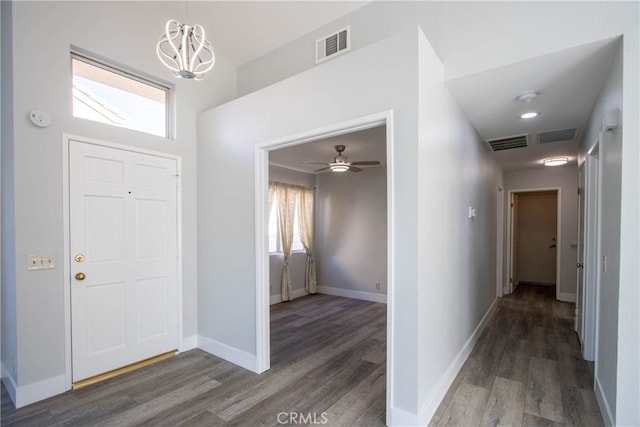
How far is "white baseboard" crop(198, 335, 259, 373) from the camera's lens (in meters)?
3.01

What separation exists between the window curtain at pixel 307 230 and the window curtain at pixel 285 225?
0.96 ft

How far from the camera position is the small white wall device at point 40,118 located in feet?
8.03

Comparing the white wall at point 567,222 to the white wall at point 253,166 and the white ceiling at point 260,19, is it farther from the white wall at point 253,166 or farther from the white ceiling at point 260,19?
the white wall at point 253,166

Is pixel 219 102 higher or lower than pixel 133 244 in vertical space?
higher

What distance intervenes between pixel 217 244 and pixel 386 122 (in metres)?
2.20

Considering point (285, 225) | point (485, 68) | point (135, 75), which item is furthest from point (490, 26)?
point (285, 225)

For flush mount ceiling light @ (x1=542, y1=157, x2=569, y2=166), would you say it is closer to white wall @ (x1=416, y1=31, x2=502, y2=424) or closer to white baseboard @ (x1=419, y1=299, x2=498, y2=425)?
white wall @ (x1=416, y1=31, x2=502, y2=424)

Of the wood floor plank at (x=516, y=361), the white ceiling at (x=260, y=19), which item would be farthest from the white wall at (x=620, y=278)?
the white ceiling at (x=260, y=19)

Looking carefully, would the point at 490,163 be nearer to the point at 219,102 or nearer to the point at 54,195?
the point at 219,102

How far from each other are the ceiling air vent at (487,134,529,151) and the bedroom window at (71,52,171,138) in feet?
13.9

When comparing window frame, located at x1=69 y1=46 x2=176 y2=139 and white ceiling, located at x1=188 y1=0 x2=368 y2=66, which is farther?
white ceiling, located at x1=188 y1=0 x2=368 y2=66

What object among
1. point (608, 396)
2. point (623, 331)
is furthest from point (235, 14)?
point (608, 396)

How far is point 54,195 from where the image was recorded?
101 inches

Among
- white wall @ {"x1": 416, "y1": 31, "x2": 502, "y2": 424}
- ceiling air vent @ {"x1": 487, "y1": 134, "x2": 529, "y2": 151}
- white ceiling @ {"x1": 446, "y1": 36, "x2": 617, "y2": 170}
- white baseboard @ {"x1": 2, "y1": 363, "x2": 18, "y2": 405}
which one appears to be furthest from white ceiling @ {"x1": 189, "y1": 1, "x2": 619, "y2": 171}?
white baseboard @ {"x1": 2, "y1": 363, "x2": 18, "y2": 405}
